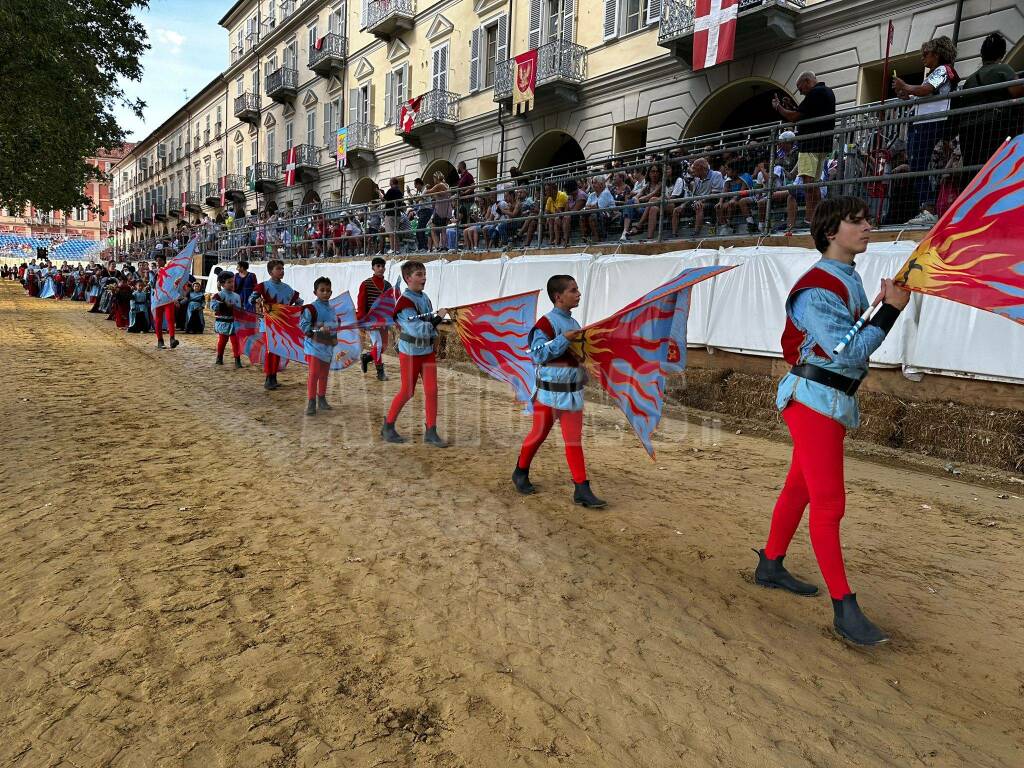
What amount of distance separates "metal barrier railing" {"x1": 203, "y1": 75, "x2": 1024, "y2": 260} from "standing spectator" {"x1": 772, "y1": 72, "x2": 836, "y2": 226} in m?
0.03

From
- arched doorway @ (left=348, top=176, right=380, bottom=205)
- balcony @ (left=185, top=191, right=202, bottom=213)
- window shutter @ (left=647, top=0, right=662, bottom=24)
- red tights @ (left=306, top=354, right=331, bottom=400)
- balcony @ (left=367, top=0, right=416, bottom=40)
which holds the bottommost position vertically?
red tights @ (left=306, top=354, right=331, bottom=400)

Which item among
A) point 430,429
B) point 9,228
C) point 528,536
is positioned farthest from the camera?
point 9,228

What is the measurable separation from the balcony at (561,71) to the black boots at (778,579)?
17794mm

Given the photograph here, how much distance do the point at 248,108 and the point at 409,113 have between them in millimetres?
21856

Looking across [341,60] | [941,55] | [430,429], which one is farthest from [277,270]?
[341,60]

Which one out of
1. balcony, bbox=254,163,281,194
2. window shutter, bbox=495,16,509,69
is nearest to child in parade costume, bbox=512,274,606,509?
window shutter, bbox=495,16,509,69

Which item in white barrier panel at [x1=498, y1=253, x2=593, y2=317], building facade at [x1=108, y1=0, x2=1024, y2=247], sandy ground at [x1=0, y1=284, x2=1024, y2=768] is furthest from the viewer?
building facade at [x1=108, y1=0, x2=1024, y2=247]

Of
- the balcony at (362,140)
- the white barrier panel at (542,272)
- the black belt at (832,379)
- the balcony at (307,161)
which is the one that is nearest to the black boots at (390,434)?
the white barrier panel at (542,272)

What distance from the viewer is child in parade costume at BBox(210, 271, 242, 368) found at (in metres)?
12.0

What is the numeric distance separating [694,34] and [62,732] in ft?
55.2

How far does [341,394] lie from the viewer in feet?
33.3

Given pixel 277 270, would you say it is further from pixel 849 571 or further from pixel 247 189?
pixel 247 189

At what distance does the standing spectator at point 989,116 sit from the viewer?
6.70 m

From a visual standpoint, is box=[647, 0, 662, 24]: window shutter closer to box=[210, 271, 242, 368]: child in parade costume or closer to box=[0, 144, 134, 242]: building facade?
box=[210, 271, 242, 368]: child in parade costume
